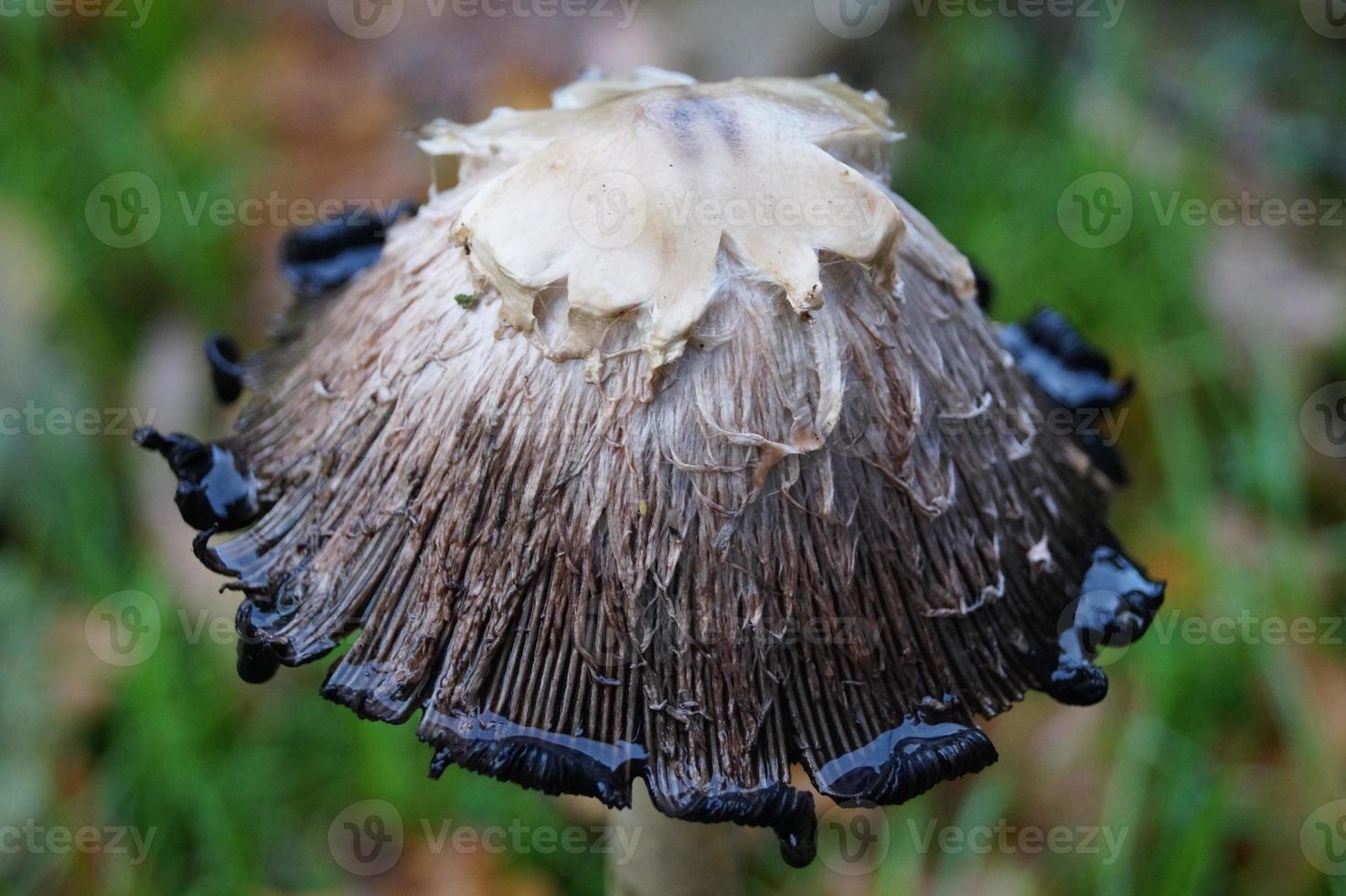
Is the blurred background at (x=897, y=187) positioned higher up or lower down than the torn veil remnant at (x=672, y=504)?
lower down

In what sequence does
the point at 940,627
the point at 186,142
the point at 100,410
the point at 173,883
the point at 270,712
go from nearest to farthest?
the point at 940,627 < the point at 173,883 < the point at 270,712 < the point at 100,410 < the point at 186,142

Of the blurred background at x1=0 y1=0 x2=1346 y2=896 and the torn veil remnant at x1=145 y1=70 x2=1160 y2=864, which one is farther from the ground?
the torn veil remnant at x1=145 y1=70 x2=1160 y2=864

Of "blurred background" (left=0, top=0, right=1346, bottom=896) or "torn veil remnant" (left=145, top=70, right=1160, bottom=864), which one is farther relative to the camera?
"blurred background" (left=0, top=0, right=1346, bottom=896)

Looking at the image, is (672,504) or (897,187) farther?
(897,187)

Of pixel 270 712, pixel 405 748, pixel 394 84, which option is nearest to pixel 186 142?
pixel 394 84

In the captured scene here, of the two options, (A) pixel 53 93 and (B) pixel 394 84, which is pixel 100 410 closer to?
(A) pixel 53 93
